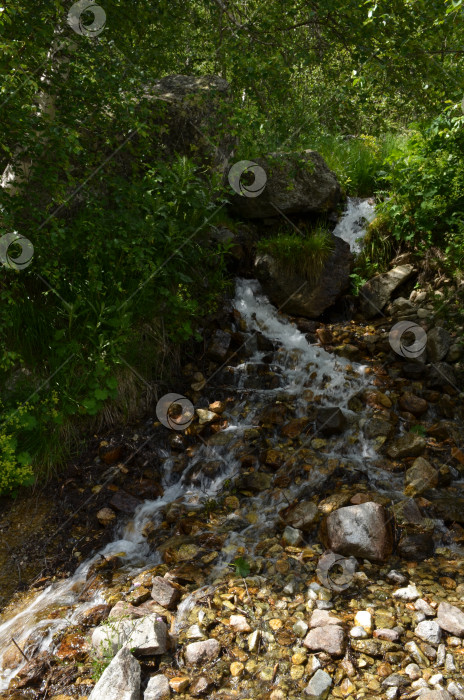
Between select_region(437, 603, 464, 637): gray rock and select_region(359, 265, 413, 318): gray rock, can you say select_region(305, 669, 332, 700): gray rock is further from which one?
select_region(359, 265, 413, 318): gray rock

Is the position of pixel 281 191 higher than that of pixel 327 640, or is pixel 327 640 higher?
pixel 281 191

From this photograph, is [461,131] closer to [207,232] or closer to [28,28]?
[207,232]

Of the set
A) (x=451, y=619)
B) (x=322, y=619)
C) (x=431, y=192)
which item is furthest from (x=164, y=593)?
(x=431, y=192)

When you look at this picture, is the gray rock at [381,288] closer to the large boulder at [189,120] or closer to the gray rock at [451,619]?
the large boulder at [189,120]

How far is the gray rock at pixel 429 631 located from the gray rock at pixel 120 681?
1.67 meters

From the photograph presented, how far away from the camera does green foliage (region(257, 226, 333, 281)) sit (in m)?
7.05

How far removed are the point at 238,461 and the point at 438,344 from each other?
2960mm

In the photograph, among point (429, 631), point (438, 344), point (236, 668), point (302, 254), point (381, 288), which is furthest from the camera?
point (302, 254)

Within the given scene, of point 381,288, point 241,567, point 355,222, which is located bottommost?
point 241,567

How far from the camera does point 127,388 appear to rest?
4.95 metres

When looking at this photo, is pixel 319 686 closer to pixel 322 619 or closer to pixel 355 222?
pixel 322 619

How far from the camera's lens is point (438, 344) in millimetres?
5633

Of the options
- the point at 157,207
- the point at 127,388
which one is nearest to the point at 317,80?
the point at 157,207

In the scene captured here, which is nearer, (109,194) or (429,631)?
(429,631)
